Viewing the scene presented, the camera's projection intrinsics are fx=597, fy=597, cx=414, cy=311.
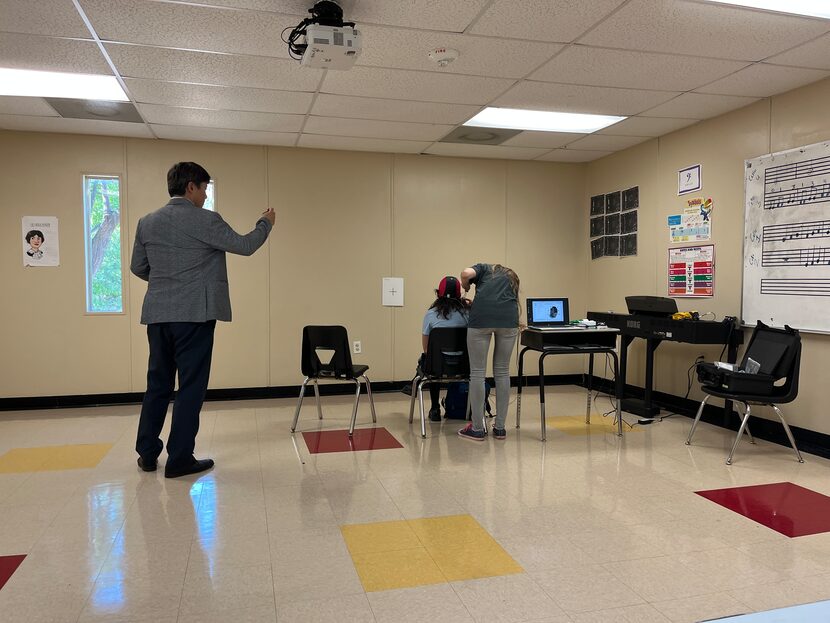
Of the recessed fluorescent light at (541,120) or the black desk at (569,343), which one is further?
the recessed fluorescent light at (541,120)

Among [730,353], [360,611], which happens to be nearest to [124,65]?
[360,611]

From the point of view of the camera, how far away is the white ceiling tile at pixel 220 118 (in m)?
4.84

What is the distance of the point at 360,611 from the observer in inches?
83.7

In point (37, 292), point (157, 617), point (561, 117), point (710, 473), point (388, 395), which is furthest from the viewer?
point (388, 395)

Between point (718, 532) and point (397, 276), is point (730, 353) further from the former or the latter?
point (397, 276)

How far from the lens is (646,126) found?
210 inches

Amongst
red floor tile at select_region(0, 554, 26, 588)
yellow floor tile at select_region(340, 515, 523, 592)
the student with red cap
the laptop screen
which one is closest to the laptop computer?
the laptop screen

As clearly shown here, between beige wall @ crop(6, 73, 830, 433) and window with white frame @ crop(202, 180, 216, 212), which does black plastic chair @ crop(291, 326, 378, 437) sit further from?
window with white frame @ crop(202, 180, 216, 212)

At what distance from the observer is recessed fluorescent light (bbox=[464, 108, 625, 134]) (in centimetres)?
513

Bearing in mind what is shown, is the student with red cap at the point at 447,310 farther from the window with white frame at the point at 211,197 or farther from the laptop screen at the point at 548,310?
the window with white frame at the point at 211,197

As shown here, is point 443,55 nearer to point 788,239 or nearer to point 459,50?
point 459,50

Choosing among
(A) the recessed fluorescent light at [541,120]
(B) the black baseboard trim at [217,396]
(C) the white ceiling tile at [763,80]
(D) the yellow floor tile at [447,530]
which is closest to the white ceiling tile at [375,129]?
(A) the recessed fluorescent light at [541,120]

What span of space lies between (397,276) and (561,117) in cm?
233

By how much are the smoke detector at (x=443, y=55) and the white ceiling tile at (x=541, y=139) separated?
1.93 metres
